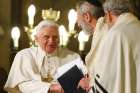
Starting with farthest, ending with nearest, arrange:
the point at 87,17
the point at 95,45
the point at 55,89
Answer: the point at 55,89 → the point at 87,17 → the point at 95,45

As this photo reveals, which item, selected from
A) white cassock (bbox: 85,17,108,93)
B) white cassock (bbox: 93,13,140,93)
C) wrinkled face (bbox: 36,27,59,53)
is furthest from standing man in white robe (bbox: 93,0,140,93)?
wrinkled face (bbox: 36,27,59,53)

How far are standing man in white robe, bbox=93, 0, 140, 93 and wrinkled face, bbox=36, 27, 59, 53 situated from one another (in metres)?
1.71

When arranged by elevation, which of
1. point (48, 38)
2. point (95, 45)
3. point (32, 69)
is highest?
point (95, 45)

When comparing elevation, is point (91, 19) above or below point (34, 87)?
above

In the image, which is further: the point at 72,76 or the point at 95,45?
the point at 72,76

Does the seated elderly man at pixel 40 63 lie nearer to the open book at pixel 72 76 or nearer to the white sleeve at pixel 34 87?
the white sleeve at pixel 34 87

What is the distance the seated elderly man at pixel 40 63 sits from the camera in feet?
17.0

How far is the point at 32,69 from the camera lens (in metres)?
5.29

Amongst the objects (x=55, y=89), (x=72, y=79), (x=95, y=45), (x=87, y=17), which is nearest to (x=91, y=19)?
(x=87, y=17)

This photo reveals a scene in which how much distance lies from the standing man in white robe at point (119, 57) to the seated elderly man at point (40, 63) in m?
1.57

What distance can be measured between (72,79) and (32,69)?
1.15 meters

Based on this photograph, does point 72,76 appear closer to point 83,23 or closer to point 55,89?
point 83,23

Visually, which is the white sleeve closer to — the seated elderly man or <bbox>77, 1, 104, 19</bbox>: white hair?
the seated elderly man

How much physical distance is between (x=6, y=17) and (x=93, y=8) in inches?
171
